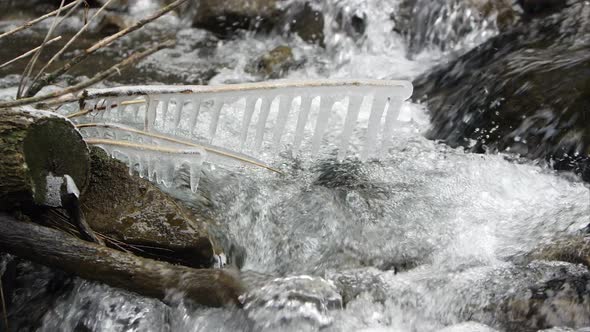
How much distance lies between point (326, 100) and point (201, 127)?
1770 millimetres

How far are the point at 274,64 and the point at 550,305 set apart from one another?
3.89 meters

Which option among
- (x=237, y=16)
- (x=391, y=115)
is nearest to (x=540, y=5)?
(x=237, y=16)

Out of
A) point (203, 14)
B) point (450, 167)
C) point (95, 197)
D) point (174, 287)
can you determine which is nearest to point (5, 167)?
point (95, 197)

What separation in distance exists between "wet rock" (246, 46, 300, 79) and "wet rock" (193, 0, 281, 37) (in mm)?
743

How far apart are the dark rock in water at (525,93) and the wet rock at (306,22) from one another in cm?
149

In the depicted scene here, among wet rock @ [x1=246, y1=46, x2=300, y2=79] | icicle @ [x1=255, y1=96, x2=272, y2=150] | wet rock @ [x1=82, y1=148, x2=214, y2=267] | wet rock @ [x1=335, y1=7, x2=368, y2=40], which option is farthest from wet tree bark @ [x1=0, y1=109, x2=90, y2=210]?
wet rock @ [x1=335, y1=7, x2=368, y2=40]

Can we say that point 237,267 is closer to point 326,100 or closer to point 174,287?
point 174,287

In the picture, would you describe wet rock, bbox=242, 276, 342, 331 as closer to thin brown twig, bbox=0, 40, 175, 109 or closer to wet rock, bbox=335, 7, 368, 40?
thin brown twig, bbox=0, 40, 175, 109

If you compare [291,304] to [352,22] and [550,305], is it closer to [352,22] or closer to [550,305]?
[550,305]

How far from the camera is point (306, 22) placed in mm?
6484

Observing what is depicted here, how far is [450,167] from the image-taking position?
3.76 m

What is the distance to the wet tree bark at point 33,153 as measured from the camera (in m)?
2.21

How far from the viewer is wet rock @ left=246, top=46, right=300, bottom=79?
576 cm

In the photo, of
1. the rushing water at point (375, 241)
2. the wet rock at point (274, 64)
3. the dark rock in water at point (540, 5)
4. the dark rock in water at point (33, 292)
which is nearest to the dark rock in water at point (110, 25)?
the wet rock at point (274, 64)
